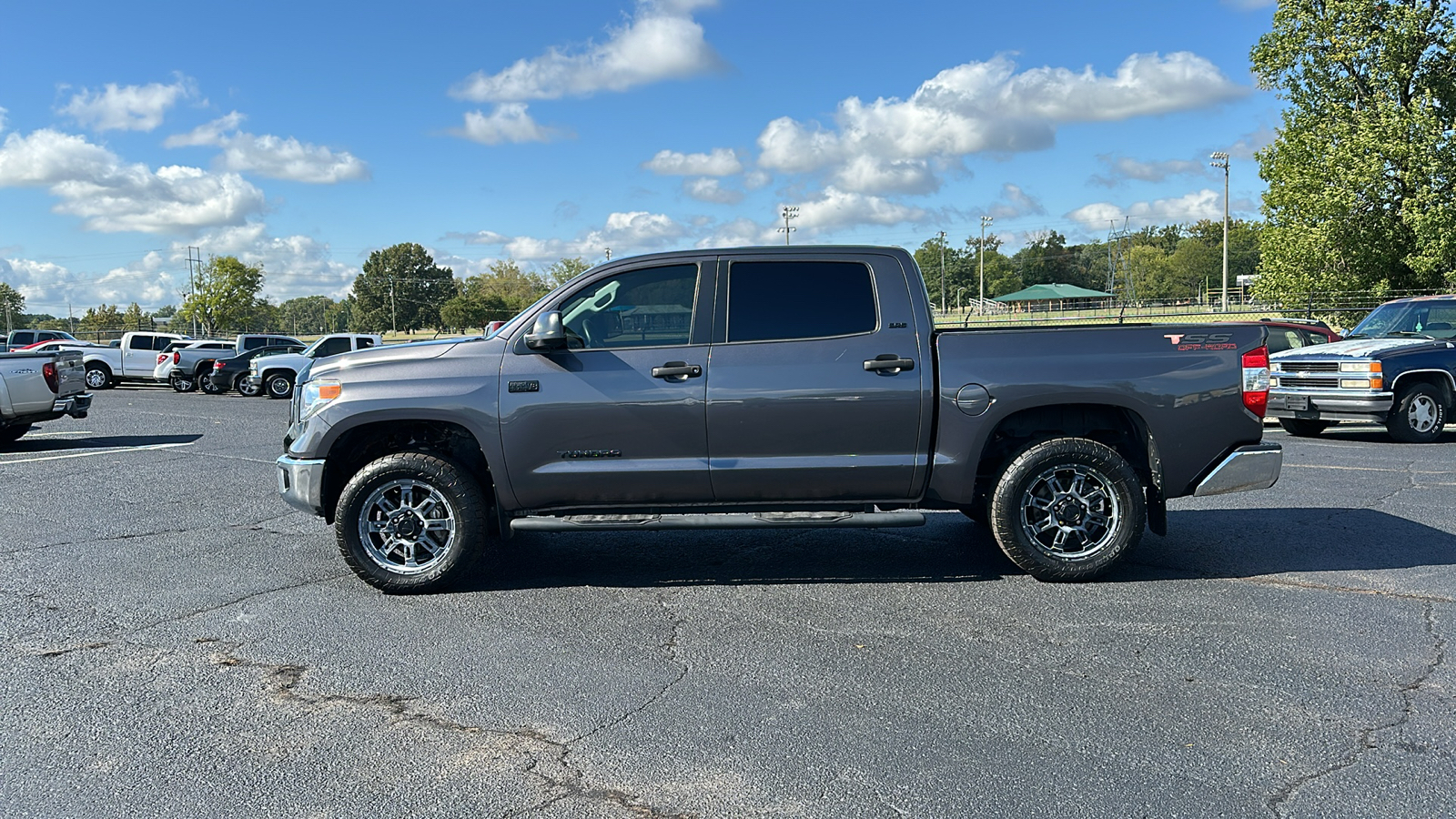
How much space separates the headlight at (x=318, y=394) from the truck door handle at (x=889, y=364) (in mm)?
3016

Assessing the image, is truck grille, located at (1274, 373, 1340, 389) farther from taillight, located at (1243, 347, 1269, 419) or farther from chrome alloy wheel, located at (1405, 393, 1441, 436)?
taillight, located at (1243, 347, 1269, 419)

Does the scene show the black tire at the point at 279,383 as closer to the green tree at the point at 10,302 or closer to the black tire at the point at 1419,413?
the black tire at the point at 1419,413

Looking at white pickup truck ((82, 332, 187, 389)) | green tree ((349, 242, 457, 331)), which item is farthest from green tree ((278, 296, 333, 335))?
white pickup truck ((82, 332, 187, 389))

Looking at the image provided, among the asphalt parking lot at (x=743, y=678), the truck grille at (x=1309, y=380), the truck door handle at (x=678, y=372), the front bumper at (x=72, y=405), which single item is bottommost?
the asphalt parking lot at (x=743, y=678)

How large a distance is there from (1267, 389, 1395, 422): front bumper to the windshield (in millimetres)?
1517

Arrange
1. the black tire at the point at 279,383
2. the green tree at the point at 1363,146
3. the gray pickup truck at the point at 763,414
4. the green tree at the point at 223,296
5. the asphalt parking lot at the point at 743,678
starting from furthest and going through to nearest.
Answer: the green tree at the point at 223,296 < the green tree at the point at 1363,146 < the black tire at the point at 279,383 < the gray pickup truck at the point at 763,414 < the asphalt parking lot at the point at 743,678

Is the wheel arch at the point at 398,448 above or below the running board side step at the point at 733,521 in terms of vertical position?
above

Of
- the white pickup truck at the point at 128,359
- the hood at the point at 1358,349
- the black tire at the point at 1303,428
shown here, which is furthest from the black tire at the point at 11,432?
the black tire at the point at 1303,428

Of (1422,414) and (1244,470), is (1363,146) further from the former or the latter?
(1244,470)

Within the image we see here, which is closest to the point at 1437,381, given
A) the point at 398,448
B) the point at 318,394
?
the point at 398,448

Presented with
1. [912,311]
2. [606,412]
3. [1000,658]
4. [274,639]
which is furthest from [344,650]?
[912,311]

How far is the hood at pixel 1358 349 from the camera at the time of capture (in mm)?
12281

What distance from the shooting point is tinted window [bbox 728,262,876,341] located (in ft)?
19.1

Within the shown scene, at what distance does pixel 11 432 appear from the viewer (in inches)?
545
